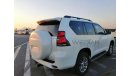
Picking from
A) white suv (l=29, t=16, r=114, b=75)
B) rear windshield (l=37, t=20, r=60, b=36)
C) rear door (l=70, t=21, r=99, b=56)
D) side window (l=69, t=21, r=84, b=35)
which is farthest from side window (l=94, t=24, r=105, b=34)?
rear windshield (l=37, t=20, r=60, b=36)

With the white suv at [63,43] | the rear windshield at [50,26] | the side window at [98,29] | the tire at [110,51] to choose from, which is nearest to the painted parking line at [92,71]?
the white suv at [63,43]

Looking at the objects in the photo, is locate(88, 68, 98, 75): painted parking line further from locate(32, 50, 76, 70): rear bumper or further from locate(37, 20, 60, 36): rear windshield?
locate(37, 20, 60, 36): rear windshield

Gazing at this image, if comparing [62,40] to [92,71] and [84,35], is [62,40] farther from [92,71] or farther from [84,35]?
[92,71]

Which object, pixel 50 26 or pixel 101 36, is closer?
pixel 50 26

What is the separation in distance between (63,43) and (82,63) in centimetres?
80

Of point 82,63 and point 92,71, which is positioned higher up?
point 82,63

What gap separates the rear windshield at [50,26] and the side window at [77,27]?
12.0 inches

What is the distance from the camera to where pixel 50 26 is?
13.6 ft

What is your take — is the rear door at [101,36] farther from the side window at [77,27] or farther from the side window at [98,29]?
the side window at [77,27]

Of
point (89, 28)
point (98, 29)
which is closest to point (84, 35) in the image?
point (89, 28)

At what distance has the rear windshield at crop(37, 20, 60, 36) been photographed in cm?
397
